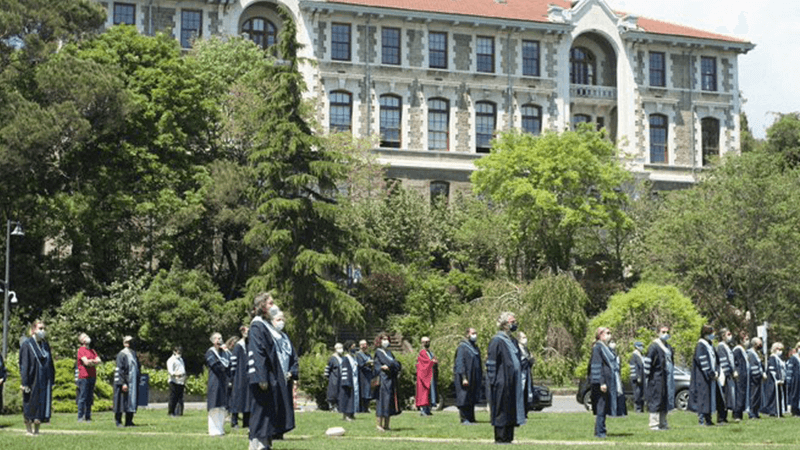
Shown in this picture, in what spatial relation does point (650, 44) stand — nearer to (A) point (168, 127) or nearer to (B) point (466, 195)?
(B) point (466, 195)

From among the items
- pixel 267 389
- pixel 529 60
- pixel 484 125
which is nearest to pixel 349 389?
pixel 267 389

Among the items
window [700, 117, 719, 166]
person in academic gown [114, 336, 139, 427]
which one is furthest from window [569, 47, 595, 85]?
person in academic gown [114, 336, 139, 427]

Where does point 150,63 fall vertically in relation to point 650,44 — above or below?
below

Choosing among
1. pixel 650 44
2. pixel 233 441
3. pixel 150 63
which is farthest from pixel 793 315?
pixel 233 441

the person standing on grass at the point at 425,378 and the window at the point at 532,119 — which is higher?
the window at the point at 532,119

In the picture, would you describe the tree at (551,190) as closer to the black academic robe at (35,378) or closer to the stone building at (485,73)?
the stone building at (485,73)

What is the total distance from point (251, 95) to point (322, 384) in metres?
19.9

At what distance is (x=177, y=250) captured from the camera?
1816 inches

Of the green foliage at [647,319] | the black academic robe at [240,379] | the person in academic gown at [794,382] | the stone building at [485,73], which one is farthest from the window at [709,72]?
the black academic robe at [240,379]

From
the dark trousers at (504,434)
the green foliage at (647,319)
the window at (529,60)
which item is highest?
the window at (529,60)

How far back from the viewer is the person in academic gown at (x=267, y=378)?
1436 centimetres

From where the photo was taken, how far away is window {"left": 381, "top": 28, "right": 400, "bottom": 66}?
Answer: 60125 mm

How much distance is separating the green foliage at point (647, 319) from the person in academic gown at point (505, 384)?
66.0 ft

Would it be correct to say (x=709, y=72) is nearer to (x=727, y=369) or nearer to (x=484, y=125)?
(x=484, y=125)
